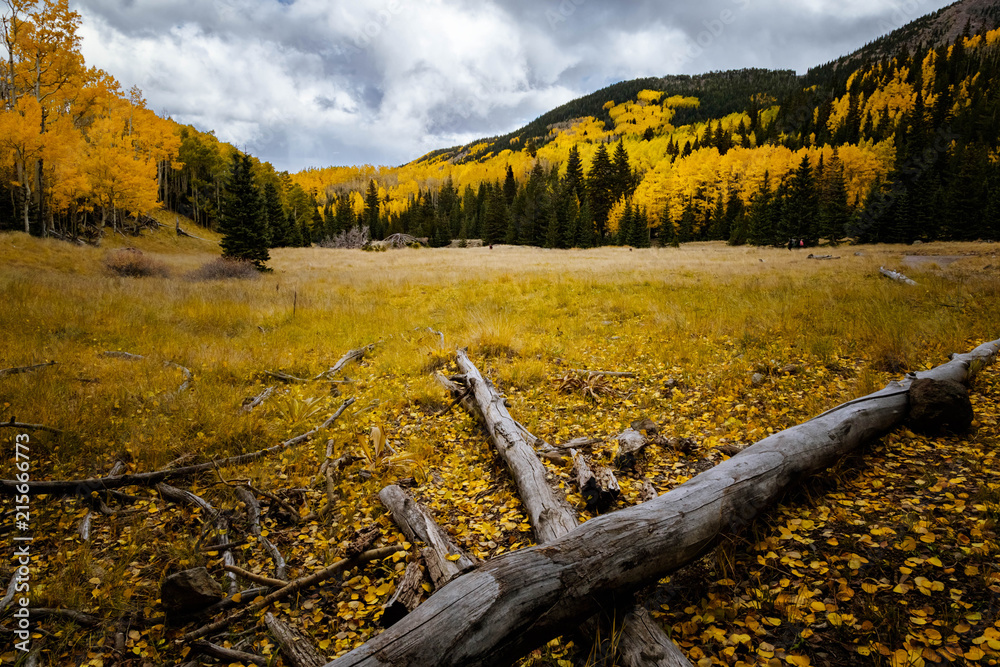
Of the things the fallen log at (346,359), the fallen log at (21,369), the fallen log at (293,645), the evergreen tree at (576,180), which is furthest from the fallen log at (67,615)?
the evergreen tree at (576,180)

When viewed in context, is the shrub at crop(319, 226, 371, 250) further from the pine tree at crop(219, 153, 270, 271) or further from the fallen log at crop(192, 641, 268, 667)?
the fallen log at crop(192, 641, 268, 667)

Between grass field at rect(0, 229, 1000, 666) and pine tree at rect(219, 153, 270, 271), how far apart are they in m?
11.5

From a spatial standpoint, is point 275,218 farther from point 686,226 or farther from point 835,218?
point 835,218

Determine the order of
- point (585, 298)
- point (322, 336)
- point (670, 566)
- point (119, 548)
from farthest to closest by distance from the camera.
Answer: point (585, 298) < point (322, 336) < point (119, 548) < point (670, 566)

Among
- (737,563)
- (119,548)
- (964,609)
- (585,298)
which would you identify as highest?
(585,298)

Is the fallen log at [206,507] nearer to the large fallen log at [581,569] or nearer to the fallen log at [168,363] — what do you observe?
the large fallen log at [581,569]

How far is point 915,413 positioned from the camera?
13.7ft

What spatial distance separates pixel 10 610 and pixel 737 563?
4811 millimetres

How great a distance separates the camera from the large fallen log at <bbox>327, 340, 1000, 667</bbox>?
1.80 m

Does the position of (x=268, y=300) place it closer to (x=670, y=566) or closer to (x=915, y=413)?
Answer: (x=670, y=566)

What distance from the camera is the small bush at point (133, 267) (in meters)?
17.9

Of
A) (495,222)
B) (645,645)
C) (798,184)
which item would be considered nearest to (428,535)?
(645,645)

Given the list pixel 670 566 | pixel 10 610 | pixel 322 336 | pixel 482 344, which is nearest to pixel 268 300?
pixel 322 336

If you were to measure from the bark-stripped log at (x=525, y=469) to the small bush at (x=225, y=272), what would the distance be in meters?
18.3
